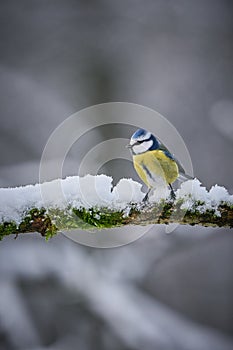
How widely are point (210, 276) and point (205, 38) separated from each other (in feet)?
8.42

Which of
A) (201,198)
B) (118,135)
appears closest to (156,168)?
(201,198)

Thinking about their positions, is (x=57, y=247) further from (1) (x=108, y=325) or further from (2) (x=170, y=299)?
(2) (x=170, y=299)

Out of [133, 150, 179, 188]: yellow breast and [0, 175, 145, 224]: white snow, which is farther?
[133, 150, 179, 188]: yellow breast

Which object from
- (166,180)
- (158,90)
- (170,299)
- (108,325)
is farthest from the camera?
(158,90)

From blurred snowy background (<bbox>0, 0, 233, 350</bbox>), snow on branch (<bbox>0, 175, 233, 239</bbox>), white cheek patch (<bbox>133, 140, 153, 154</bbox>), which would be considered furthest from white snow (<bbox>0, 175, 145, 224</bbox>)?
blurred snowy background (<bbox>0, 0, 233, 350</bbox>)

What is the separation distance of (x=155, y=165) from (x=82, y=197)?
0.42 meters

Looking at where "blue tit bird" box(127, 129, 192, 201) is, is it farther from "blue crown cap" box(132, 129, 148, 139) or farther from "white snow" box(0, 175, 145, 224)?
"white snow" box(0, 175, 145, 224)

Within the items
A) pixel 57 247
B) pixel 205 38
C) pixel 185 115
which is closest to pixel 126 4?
pixel 205 38

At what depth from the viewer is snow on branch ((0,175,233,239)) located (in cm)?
109

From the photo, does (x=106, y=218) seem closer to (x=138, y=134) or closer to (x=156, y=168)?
(x=156, y=168)

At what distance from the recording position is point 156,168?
4.78ft

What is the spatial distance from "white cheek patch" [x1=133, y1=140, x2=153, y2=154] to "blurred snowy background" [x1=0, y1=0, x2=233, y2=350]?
80.3 inches

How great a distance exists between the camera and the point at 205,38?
4840 millimetres

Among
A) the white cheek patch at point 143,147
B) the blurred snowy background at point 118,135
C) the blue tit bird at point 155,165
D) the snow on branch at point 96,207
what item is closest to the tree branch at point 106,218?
the snow on branch at point 96,207
